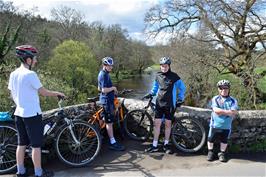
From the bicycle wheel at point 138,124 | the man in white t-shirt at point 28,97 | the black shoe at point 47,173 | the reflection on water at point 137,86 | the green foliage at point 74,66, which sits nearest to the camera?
the man in white t-shirt at point 28,97

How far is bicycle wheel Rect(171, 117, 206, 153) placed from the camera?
18.2 ft

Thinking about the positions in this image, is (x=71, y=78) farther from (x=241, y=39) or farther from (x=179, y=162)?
(x=179, y=162)

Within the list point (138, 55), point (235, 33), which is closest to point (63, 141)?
point (235, 33)

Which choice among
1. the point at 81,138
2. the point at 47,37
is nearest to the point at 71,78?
the point at 47,37

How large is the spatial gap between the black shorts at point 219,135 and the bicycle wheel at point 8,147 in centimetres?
317

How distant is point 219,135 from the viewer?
522cm

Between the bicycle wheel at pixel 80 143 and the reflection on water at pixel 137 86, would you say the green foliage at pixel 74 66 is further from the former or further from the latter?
the bicycle wheel at pixel 80 143

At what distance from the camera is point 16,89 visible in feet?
13.5

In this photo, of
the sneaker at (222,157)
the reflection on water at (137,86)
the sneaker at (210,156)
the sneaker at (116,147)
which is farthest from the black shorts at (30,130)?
the reflection on water at (137,86)

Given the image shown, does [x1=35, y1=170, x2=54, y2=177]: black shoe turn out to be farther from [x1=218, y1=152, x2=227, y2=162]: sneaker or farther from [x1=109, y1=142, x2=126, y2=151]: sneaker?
[x1=218, y1=152, x2=227, y2=162]: sneaker

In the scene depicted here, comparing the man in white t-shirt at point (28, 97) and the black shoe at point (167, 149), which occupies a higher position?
the man in white t-shirt at point (28, 97)

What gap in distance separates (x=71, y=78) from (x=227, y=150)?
1059 inches

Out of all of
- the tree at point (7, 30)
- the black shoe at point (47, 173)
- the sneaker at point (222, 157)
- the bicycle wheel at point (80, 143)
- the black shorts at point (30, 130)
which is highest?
the tree at point (7, 30)

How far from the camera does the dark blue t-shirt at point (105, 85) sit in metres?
5.40
